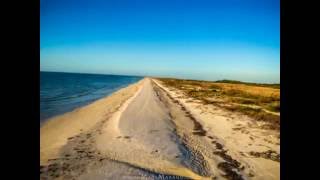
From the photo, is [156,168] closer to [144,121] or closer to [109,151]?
[109,151]

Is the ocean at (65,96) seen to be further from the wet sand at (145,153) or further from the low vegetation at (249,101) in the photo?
the low vegetation at (249,101)

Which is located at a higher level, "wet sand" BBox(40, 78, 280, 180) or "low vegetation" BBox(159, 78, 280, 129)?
"low vegetation" BBox(159, 78, 280, 129)

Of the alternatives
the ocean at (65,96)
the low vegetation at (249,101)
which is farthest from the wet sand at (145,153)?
the ocean at (65,96)

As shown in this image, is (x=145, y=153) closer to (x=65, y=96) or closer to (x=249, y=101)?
(x=249, y=101)

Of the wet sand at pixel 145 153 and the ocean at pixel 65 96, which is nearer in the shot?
the wet sand at pixel 145 153

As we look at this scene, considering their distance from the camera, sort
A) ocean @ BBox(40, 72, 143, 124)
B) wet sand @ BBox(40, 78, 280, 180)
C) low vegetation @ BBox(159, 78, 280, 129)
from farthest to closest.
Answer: ocean @ BBox(40, 72, 143, 124)
low vegetation @ BBox(159, 78, 280, 129)
wet sand @ BBox(40, 78, 280, 180)

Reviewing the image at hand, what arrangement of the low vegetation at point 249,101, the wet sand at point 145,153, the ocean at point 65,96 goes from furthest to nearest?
the ocean at point 65,96, the low vegetation at point 249,101, the wet sand at point 145,153

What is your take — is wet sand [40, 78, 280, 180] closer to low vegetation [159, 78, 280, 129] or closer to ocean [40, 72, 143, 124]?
low vegetation [159, 78, 280, 129]

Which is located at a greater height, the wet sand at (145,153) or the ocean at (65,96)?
the ocean at (65,96)

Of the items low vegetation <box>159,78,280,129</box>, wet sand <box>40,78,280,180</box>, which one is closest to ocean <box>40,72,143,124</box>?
wet sand <box>40,78,280,180</box>

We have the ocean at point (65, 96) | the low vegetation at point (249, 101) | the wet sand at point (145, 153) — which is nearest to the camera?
the wet sand at point (145, 153)

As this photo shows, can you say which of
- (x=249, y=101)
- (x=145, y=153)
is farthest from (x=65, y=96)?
(x=145, y=153)

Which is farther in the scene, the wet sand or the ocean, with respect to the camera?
the ocean
